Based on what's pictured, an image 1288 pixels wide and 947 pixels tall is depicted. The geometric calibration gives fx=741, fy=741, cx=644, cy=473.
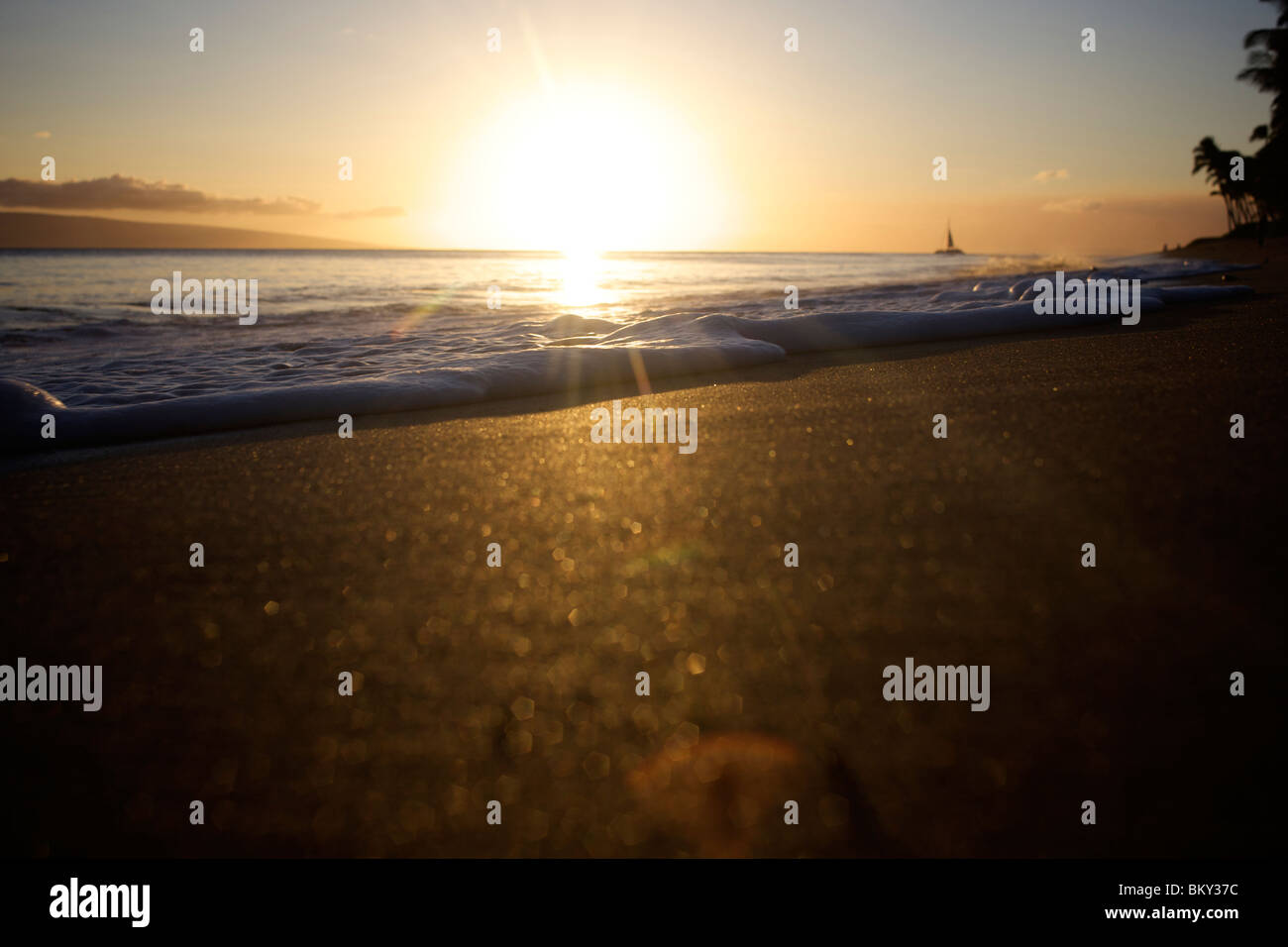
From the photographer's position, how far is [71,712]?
1517 mm

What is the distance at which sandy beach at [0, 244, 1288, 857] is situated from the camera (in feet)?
3.90

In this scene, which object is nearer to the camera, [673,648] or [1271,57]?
[673,648]

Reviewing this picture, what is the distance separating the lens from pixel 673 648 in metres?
1.61

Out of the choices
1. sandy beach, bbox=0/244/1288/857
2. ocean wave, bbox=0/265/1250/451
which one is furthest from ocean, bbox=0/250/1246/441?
sandy beach, bbox=0/244/1288/857

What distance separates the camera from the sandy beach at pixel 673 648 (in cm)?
119

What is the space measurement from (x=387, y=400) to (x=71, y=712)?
3.26 m

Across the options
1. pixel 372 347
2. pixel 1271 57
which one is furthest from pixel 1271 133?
pixel 372 347

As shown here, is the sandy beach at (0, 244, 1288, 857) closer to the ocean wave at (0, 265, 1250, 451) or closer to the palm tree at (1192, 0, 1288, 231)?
the ocean wave at (0, 265, 1250, 451)

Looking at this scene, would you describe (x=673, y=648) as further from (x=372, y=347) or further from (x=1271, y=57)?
(x=1271, y=57)

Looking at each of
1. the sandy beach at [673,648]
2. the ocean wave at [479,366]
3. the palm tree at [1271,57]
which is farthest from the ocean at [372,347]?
the palm tree at [1271,57]

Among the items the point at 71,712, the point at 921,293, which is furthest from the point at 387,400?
the point at 921,293

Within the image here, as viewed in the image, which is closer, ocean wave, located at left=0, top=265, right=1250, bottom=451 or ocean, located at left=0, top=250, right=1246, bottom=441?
ocean wave, located at left=0, top=265, right=1250, bottom=451

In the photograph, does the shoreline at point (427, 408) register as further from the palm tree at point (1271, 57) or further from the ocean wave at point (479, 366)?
the palm tree at point (1271, 57)
